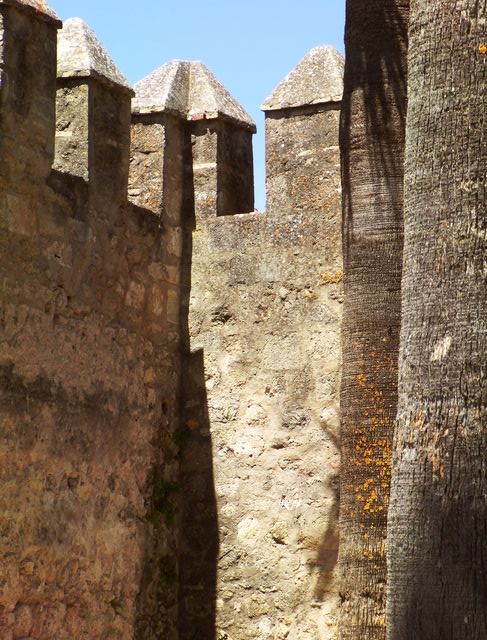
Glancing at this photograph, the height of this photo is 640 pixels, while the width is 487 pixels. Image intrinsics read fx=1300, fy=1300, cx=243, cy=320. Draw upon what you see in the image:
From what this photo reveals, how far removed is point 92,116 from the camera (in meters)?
6.85

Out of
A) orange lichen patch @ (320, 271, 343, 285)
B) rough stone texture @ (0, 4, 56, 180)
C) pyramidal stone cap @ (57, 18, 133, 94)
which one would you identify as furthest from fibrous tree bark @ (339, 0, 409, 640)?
pyramidal stone cap @ (57, 18, 133, 94)

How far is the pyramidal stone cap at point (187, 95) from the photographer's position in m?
7.61

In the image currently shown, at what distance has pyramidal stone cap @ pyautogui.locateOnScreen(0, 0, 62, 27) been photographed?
20.2 feet

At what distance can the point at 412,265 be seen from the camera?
4.01 meters

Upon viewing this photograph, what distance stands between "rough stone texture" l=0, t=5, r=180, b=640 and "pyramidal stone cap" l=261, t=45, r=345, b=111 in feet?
3.16

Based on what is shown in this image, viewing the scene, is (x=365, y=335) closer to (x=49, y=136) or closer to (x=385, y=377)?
(x=385, y=377)

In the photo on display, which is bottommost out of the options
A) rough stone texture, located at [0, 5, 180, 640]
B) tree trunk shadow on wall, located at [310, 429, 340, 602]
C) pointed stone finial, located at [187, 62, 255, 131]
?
tree trunk shadow on wall, located at [310, 429, 340, 602]

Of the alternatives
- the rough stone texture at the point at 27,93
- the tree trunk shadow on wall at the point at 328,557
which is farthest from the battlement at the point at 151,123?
the tree trunk shadow on wall at the point at 328,557

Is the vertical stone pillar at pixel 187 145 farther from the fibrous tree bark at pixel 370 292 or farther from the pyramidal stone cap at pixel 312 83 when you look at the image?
the fibrous tree bark at pixel 370 292

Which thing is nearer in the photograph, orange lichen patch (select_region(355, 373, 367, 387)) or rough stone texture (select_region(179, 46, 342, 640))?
orange lichen patch (select_region(355, 373, 367, 387))

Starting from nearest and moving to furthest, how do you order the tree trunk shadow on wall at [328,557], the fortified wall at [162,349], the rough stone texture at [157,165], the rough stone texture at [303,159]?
the fortified wall at [162,349] → the tree trunk shadow on wall at [328,557] → the rough stone texture at [303,159] → the rough stone texture at [157,165]

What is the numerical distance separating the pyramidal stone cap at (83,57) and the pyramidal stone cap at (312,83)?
3.09 ft

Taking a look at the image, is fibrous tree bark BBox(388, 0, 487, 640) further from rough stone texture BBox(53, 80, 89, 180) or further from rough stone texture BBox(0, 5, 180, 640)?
rough stone texture BBox(53, 80, 89, 180)

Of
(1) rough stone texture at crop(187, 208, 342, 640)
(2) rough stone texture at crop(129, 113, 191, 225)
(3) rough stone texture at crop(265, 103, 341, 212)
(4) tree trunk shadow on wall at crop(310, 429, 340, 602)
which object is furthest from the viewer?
(2) rough stone texture at crop(129, 113, 191, 225)
